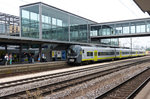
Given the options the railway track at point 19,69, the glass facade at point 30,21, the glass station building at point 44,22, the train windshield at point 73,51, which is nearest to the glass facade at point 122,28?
the glass station building at point 44,22

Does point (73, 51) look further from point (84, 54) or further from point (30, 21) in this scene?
point (30, 21)

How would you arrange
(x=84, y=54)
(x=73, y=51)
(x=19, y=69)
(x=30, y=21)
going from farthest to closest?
1. (x=30, y=21)
2. (x=84, y=54)
3. (x=73, y=51)
4. (x=19, y=69)

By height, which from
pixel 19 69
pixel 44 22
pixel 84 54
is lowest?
pixel 19 69

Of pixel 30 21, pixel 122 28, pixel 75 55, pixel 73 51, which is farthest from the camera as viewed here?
pixel 122 28

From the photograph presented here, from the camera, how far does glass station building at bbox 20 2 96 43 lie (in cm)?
2692

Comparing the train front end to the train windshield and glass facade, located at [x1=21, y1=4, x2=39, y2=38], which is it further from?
glass facade, located at [x1=21, y1=4, x2=39, y2=38]

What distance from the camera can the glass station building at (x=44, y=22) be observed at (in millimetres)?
26922

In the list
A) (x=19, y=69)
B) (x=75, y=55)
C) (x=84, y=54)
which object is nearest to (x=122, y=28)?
(x=84, y=54)

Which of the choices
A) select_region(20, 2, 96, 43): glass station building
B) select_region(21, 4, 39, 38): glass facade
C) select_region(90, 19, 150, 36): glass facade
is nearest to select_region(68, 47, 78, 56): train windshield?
select_region(20, 2, 96, 43): glass station building

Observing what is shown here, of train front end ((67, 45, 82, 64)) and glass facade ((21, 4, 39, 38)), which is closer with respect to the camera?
train front end ((67, 45, 82, 64))

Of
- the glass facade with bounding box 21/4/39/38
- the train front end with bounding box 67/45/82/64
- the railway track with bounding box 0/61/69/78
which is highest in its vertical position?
the glass facade with bounding box 21/4/39/38

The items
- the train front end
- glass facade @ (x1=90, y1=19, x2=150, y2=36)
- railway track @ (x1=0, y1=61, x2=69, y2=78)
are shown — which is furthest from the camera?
glass facade @ (x1=90, y1=19, x2=150, y2=36)

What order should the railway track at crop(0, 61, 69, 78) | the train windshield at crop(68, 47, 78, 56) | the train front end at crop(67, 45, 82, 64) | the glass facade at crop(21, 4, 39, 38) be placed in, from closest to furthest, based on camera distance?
1. the railway track at crop(0, 61, 69, 78)
2. the train front end at crop(67, 45, 82, 64)
3. the train windshield at crop(68, 47, 78, 56)
4. the glass facade at crop(21, 4, 39, 38)

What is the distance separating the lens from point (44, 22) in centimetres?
2750
